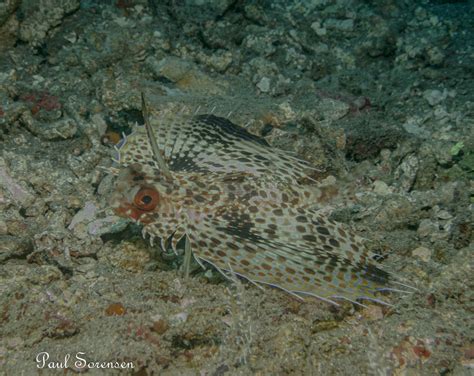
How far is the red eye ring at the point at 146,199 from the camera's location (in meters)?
3.71

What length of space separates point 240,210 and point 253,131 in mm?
1434

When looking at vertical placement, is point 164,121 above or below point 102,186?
above

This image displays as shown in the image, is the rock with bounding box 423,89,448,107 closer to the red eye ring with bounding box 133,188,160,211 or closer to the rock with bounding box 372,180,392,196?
the rock with bounding box 372,180,392,196

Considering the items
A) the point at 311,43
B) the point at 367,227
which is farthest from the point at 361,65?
the point at 367,227

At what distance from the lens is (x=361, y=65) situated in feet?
20.7

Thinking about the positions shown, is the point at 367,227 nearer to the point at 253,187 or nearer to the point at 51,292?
the point at 253,187

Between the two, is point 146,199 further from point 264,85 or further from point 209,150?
point 264,85

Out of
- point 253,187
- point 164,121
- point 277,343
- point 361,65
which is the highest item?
point 361,65

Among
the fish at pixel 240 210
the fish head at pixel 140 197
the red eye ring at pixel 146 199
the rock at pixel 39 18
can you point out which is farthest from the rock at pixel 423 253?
A: the rock at pixel 39 18

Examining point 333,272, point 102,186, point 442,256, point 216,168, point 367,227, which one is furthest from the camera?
point 102,186

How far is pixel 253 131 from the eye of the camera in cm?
500

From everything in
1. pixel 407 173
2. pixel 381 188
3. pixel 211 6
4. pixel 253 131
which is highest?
pixel 211 6

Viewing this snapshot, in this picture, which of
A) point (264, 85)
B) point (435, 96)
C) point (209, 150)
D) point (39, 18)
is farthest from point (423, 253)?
point (39, 18)

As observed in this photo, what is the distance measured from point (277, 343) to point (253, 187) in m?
1.46
